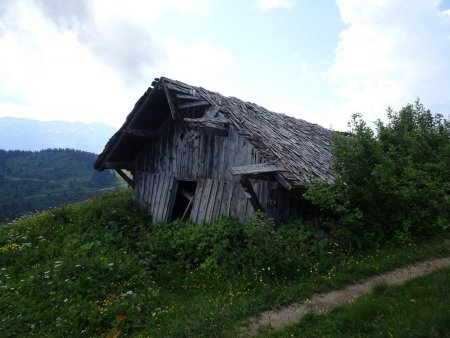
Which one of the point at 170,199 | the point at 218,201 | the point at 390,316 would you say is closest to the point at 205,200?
the point at 218,201

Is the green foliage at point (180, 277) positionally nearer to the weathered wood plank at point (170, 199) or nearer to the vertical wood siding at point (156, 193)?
the weathered wood plank at point (170, 199)

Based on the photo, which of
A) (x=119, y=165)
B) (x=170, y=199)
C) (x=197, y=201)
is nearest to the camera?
(x=197, y=201)

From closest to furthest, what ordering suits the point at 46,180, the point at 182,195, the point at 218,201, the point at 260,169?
the point at 260,169
the point at 218,201
the point at 182,195
the point at 46,180

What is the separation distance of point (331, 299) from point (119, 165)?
1075 centimetres

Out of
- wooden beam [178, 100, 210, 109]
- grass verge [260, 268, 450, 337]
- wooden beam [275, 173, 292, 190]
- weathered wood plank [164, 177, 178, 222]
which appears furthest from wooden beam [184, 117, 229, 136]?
grass verge [260, 268, 450, 337]

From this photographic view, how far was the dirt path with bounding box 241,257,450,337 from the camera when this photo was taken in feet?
18.8

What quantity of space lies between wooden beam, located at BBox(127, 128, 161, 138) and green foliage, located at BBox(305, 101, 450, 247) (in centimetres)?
716

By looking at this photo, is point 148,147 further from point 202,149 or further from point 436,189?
point 436,189

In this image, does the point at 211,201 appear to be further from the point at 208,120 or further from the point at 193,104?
the point at 193,104

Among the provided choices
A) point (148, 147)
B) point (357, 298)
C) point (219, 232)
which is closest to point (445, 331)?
point (357, 298)

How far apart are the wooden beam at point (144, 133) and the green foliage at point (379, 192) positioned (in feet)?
23.5

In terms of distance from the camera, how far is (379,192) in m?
8.43

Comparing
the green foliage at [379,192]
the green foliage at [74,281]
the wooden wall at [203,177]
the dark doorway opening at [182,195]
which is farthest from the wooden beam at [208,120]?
the green foliage at [74,281]

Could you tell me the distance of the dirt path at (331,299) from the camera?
5.73 metres
